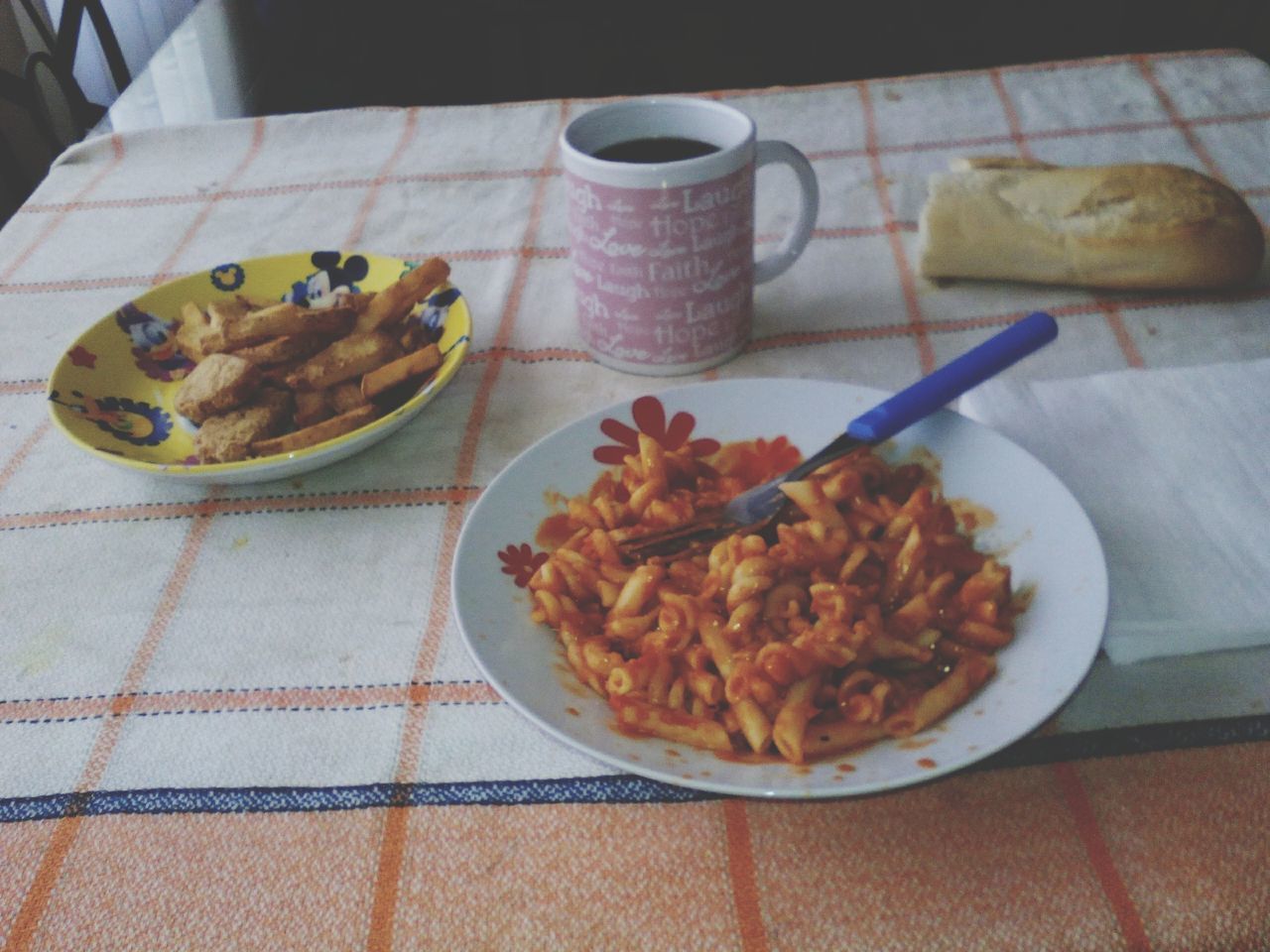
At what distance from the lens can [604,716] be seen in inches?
21.0

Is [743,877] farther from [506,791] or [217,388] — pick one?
[217,388]

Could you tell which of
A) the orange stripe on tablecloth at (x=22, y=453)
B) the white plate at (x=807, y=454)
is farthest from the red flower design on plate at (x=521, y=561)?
the orange stripe on tablecloth at (x=22, y=453)

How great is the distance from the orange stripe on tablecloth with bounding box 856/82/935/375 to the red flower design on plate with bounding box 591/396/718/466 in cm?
26

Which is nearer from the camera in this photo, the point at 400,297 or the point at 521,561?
A: the point at 521,561

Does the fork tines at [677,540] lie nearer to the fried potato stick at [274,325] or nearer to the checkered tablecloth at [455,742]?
the checkered tablecloth at [455,742]

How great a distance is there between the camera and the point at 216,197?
4.12 ft

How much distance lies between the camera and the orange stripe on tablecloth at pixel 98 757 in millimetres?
521

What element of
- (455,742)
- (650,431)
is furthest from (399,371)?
(455,742)

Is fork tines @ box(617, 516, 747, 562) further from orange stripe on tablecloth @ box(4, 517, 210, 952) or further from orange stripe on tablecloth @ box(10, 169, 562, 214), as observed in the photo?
orange stripe on tablecloth @ box(10, 169, 562, 214)

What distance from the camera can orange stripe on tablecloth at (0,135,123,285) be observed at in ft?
3.74

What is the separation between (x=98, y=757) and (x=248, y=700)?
84 millimetres

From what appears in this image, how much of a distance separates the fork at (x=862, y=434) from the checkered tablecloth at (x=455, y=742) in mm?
147

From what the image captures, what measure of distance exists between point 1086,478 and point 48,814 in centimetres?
65

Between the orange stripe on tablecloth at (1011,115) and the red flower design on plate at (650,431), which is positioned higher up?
the red flower design on plate at (650,431)
